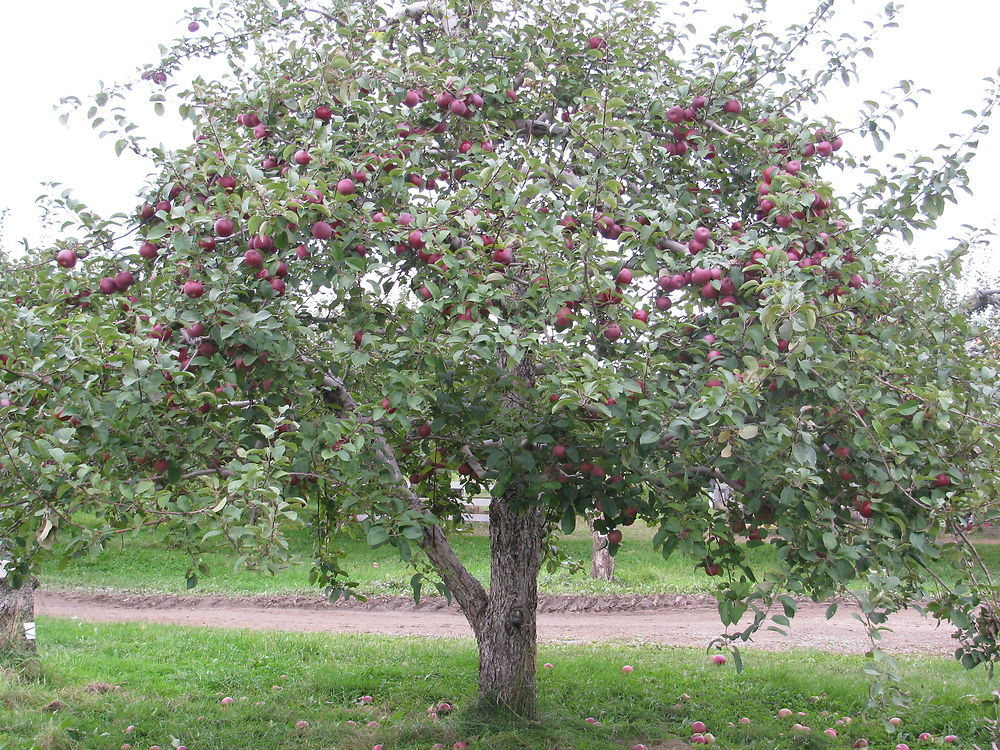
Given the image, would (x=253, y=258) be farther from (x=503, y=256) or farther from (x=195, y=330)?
(x=503, y=256)

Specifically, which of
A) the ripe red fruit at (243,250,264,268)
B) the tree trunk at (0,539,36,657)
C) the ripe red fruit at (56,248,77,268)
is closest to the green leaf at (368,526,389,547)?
the ripe red fruit at (243,250,264,268)

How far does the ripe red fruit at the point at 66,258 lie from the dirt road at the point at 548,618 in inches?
249

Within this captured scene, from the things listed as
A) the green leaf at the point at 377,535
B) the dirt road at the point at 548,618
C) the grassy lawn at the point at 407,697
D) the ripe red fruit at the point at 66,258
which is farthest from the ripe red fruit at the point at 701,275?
the dirt road at the point at 548,618

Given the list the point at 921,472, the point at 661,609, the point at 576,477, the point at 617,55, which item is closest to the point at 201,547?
the point at 576,477

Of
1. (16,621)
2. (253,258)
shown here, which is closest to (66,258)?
(253,258)

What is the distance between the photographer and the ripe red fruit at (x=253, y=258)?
3117mm

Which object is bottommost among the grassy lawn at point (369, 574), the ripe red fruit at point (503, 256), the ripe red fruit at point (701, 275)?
the grassy lawn at point (369, 574)

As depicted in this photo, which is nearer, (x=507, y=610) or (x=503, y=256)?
(x=503, y=256)

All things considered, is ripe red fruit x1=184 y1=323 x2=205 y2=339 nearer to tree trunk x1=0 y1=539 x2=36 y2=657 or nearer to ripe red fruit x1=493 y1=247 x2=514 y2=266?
ripe red fruit x1=493 y1=247 x2=514 y2=266

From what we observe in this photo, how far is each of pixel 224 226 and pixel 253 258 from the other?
182 millimetres

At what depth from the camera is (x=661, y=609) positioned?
10719 mm

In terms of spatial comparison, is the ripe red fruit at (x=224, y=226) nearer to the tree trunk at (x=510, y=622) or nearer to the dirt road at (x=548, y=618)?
the tree trunk at (x=510, y=622)

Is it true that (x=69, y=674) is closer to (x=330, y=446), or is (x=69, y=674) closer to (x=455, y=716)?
(x=455, y=716)

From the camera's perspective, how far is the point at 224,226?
3160 millimetres
